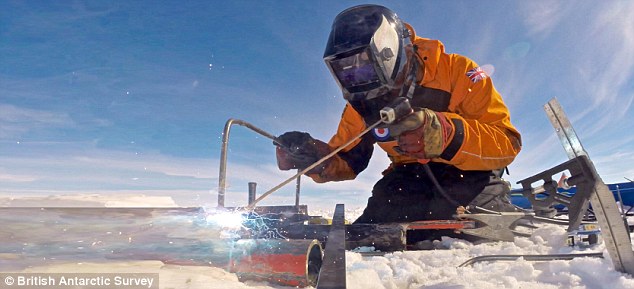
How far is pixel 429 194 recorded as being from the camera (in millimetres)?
4035

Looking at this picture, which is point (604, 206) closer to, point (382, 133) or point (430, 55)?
point (382, 133)

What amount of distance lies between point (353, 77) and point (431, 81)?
92cm

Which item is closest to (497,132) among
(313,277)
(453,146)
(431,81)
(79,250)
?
(453,146)

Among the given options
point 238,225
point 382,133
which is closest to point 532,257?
point 382,133

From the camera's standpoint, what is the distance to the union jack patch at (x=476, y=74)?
3656 mm

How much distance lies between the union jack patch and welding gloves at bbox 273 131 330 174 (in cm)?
187

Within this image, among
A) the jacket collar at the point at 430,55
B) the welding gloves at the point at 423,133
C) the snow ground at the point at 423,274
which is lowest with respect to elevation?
the snow ground at the point at 423,274

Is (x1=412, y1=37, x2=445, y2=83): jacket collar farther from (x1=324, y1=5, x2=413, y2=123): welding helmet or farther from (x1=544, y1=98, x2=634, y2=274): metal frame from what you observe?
(x1=544, y1=98, x2=634, y2=274): metal frame

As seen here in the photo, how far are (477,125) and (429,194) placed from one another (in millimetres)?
1077

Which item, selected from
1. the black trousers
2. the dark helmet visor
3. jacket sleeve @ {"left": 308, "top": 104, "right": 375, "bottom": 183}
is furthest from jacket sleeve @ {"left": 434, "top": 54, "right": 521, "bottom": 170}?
jacket sleeve @ {"left": 308, "top": 104, "right": 375, "bottom": 183}

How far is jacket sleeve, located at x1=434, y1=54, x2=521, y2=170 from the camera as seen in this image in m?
3.17

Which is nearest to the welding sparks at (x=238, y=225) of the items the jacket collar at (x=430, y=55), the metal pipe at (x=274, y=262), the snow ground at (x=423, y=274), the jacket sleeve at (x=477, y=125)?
the metal pipe at (x=274, y=262)

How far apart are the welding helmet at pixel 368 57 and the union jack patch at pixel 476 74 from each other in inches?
25.1

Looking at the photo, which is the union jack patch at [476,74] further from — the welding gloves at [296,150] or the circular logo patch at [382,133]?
the welding gloves at [296,150]
